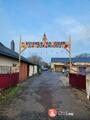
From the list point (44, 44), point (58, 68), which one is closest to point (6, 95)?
point (44, 44)

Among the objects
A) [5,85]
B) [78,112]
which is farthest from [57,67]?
[78,112]

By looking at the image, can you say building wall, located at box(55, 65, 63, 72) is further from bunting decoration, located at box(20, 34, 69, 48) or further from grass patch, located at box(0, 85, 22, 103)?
grass patch, located at box(0, 85, 22, 103)

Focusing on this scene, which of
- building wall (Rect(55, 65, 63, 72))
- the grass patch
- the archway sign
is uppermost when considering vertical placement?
the archway sign

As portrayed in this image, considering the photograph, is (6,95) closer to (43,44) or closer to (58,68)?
(43,44)

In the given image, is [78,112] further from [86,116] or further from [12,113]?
[12,113]

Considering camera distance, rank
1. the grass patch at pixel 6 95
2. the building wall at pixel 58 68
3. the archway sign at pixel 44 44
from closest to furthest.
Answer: the grass patch at pixel 6 95, the archway sign at pixel 44 44, the building wall at pixel 58 68

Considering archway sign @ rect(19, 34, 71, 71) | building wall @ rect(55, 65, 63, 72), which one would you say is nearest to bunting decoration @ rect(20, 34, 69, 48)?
archway sign @ rect(19, 34, 71, 71)

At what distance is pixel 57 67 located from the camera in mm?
106688

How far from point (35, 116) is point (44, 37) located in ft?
62.7

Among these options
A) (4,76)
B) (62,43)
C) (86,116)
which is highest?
(62,43)

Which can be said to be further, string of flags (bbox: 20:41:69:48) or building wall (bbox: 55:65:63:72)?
building wall (bbox: 55:65:63:72)

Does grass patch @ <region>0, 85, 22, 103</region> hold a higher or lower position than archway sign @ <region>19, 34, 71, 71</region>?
lower

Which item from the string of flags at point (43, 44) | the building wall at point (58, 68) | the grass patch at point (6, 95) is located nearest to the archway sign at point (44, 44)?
the string of flags at point (43, 44)

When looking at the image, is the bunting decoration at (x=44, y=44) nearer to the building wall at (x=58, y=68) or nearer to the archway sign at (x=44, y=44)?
the archway sign at (x=44, y=44)
